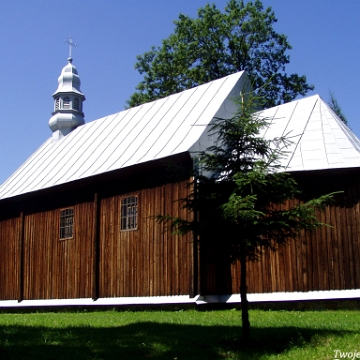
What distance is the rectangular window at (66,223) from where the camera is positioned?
19.6 m

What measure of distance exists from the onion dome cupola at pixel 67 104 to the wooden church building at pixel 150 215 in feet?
11.4

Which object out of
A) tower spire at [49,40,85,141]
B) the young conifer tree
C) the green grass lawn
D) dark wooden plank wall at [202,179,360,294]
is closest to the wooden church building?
dark wooden plank wall at [202,179,360,294]

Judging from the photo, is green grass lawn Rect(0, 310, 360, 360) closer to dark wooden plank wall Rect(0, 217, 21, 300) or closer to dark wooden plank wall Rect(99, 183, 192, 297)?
dark wooden plank wall Rect(99, 183, 192, 297)

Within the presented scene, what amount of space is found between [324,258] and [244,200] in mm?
5711

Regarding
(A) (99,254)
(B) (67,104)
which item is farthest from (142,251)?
(B) (67,104)

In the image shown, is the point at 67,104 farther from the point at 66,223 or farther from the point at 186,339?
→ the point at 186,339

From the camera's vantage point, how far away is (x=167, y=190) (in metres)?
16.4

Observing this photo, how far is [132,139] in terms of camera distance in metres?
19.4

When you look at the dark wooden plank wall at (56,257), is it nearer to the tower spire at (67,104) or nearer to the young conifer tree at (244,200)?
the tower spire at (67,104)

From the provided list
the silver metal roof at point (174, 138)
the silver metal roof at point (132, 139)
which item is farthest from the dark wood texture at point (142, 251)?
the silver metal roof at point (132, 139)

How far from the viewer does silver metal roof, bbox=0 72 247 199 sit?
17156 millimetres

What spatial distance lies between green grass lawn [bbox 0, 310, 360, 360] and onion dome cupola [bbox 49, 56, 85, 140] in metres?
16.5

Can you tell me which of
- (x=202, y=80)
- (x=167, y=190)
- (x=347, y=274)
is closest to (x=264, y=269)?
(x=347, y=274)

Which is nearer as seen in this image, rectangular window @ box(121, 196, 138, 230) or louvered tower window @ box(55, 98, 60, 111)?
rectangular window @ box(121, 196, 138, 230)
